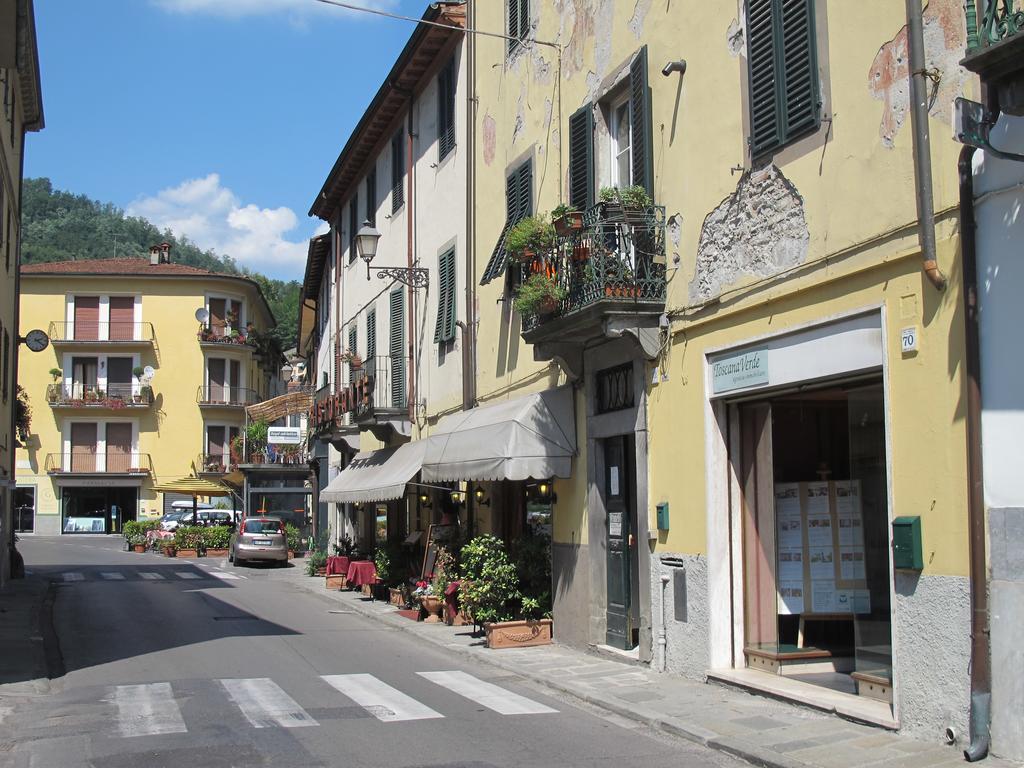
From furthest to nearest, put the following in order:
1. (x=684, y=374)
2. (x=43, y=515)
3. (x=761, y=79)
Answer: (x=43, y=515), (x=684, y=374), (x=761, y=79)

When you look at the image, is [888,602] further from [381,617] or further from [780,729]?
[381,617]

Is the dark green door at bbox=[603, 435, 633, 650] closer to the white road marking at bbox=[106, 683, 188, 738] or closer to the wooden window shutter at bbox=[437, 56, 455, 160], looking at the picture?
the white road marking at bbox=[106, 683, 188, 738]

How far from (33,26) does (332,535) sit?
16.3 meters

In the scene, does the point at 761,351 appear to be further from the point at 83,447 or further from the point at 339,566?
the point at 83,447

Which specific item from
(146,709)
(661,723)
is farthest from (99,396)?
(661,723)

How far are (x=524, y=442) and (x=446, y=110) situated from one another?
872 centimetres

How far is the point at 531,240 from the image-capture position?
13.0 meters

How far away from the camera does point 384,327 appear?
2495cm

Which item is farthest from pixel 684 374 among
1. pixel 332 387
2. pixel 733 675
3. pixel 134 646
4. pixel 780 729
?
pixel 332 387

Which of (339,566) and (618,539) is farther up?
(618,539)

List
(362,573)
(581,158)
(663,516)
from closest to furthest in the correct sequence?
1. (663,516)
2. (581,158)
3. (362,573)

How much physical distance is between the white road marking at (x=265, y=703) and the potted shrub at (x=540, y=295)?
16.6ft

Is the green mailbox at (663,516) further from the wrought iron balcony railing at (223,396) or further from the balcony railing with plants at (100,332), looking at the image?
the balcony railing with plants at (100,332)

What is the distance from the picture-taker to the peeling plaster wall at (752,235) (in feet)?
31.6
